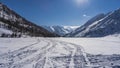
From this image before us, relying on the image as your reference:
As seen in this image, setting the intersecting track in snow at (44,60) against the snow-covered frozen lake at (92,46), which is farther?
the snow-covered frozen lake at (92,46)

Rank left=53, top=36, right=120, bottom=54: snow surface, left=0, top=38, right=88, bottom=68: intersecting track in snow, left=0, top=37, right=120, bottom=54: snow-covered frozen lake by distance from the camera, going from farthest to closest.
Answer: left=0, top=37, right=120, bottom=54: snow-covered frozen lake
left=53, top=36, right=120, bottom=54: snow surface
left=0, top=38, right=88, bottom=68: intersecting track in snow

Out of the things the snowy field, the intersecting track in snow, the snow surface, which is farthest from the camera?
the snow surface

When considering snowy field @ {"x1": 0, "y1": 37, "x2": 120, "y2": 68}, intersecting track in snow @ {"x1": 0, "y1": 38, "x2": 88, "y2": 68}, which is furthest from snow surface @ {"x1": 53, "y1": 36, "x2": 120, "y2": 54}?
intersecting track in snow @ {"x1": 0, "y1": 38, "x2": 88, "y2": 68}

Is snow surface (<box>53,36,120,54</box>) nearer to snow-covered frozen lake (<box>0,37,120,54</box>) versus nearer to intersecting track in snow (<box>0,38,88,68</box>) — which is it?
snow-covered frozen lake (<box>0,37,120,54</box>)

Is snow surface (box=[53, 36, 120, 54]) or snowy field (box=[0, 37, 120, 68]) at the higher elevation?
snow surface (box=[53, 36, 120, 54])

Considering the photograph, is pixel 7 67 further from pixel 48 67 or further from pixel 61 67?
pixel 61 67

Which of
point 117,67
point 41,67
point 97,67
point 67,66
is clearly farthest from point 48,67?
point 117,67

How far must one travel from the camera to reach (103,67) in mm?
11102

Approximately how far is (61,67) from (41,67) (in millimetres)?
1256

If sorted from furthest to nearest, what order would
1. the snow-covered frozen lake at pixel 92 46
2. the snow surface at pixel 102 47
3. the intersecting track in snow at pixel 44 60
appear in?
the snow-covered frozen lake at pixel 92 46
the snow surface at pixel 102 47
the intersecting track in snow at pixel 44 60

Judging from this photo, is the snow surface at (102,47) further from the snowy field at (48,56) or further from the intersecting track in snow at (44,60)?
the intersecting track in snow at (44,60)

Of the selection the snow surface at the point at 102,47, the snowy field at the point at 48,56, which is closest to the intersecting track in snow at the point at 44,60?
the snowy field at the point at 48,56

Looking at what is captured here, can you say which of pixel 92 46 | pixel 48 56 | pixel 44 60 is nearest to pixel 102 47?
pixel 92 46

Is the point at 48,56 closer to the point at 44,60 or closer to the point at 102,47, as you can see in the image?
the point at 44,60
